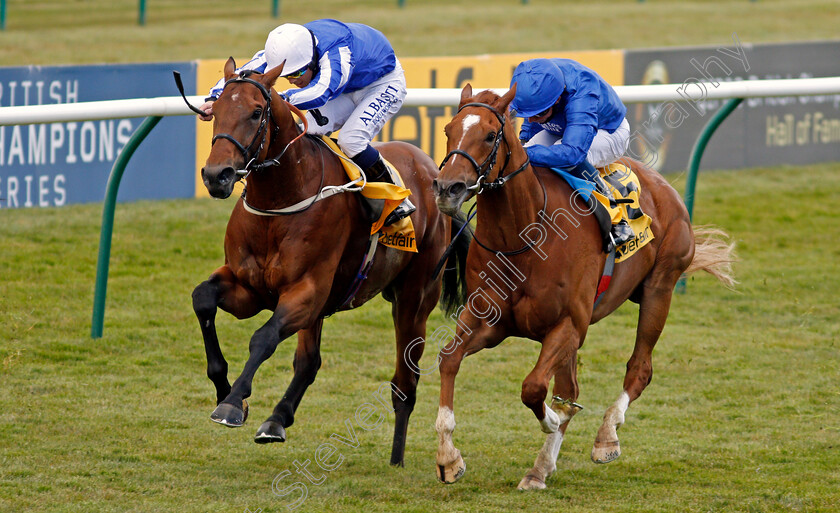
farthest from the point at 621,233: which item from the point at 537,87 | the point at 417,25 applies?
the point at 417,25

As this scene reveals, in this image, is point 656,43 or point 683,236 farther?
point 656,43

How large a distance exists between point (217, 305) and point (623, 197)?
189cm

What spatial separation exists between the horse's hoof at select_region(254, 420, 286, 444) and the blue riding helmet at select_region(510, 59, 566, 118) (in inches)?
66.1

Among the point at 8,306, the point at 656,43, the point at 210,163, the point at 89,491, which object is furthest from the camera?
the point at 656,43

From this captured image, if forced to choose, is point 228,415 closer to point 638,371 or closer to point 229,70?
point 229,70

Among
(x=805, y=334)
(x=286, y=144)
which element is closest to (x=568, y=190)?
(x=286, y=144)

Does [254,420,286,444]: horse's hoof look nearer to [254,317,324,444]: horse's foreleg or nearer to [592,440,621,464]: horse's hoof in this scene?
[254,317,324,444]: horse's foreleg

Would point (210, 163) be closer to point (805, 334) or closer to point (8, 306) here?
point (8, 306)

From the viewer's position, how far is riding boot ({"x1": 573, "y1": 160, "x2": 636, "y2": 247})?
16.1ft

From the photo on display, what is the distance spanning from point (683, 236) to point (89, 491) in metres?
3.01

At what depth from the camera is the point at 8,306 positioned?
23.1ft

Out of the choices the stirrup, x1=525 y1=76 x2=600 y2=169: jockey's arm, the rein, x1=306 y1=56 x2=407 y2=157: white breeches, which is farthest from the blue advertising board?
the stirrup

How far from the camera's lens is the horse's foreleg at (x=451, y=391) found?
445 centimetres

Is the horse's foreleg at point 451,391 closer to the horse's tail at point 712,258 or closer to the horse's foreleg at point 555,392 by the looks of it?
the horse's foreleg at point 555,392
